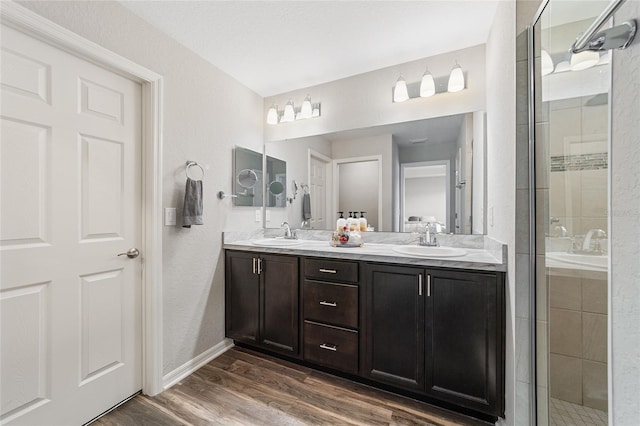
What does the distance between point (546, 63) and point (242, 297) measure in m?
2.36

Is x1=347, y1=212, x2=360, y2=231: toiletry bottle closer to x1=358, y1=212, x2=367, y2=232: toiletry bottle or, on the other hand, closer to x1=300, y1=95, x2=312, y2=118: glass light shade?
x1=358, y1=212, x2=367, y2=232: toiletry bottle

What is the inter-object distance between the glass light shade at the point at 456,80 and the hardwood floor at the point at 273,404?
214cm

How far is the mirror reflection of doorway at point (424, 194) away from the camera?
204 cm

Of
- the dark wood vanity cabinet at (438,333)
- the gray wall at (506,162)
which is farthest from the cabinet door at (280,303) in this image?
the gray wall at (506,162)

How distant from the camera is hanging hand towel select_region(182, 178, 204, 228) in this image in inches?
70.2

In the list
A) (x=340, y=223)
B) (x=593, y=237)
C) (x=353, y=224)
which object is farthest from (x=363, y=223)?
(x=593, y=237)

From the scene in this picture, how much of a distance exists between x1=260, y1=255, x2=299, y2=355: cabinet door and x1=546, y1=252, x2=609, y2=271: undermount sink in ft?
4.72

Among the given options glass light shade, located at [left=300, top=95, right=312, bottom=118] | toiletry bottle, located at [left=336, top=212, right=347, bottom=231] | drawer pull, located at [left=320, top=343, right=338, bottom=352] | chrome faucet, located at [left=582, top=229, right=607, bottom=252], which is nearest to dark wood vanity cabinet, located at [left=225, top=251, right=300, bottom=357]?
drawer pull, located at [left=320, top=343, right=338, bottom=352]

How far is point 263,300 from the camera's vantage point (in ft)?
6.67

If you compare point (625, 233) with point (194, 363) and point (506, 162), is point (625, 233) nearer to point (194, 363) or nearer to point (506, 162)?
point (506, 162)

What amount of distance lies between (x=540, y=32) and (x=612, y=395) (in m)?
1.37

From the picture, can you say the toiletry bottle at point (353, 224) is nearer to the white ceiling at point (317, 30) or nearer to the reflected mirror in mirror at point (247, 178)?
the reflected mirror in mirror at point (247, 178)

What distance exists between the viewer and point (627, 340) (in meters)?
0.66

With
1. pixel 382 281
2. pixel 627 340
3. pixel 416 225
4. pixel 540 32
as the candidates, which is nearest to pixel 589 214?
pixel 627 340
